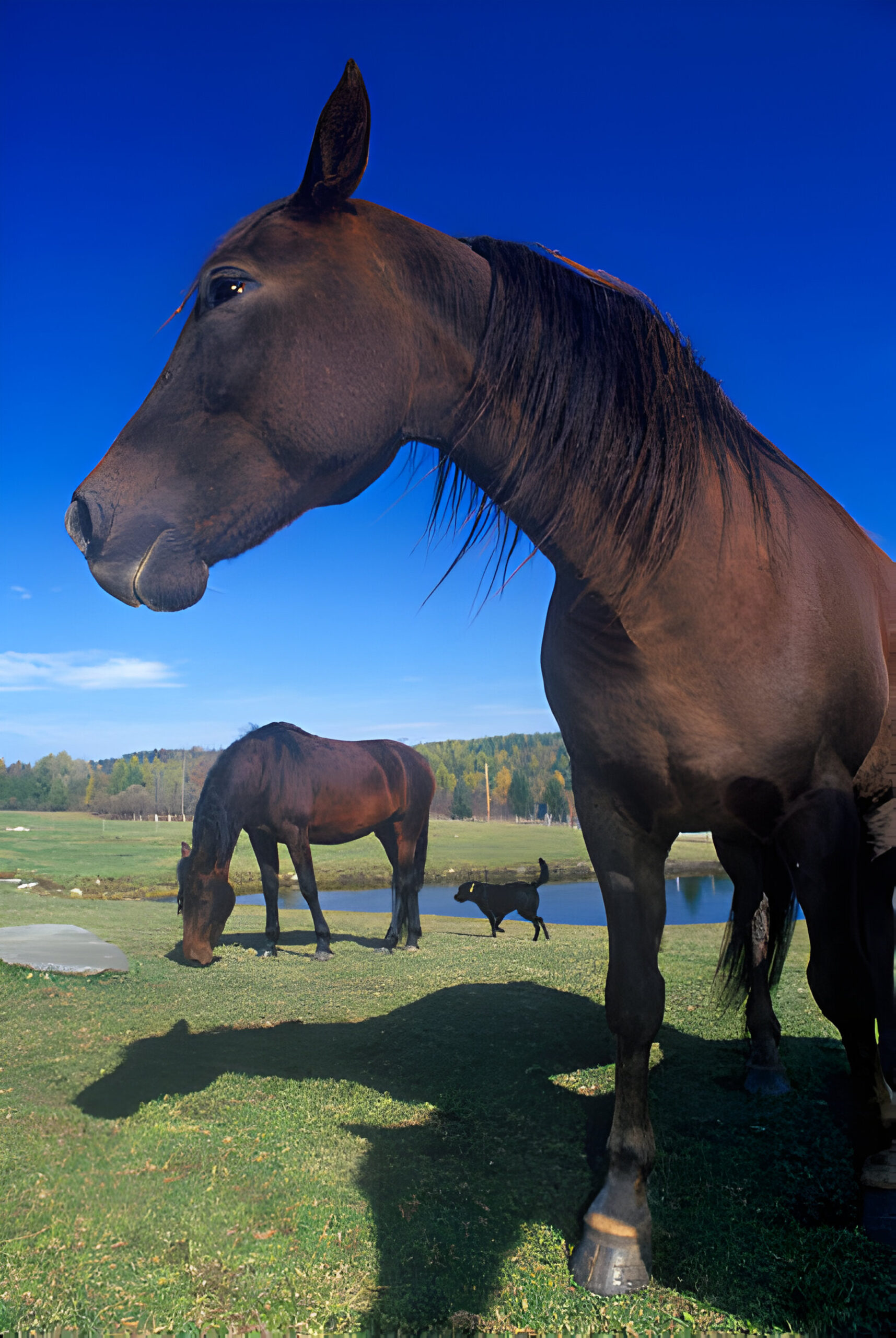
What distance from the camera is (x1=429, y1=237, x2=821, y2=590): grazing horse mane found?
179cm

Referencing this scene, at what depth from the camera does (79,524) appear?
151cm

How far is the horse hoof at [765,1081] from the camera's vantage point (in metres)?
3.45

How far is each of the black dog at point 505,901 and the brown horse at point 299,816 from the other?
44.5 inches

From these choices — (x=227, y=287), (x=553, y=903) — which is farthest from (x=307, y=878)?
(x=553, y=903)

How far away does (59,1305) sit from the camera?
66.4 inches

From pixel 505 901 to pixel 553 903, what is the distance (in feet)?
33.0

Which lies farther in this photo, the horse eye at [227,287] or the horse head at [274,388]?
the horse eye at [227,287]

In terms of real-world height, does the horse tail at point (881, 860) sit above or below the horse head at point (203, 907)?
above

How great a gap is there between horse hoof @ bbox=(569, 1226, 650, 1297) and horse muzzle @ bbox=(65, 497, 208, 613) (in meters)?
2.20

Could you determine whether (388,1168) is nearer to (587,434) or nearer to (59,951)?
(587,434)

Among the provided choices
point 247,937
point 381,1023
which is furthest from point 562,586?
point 247,937

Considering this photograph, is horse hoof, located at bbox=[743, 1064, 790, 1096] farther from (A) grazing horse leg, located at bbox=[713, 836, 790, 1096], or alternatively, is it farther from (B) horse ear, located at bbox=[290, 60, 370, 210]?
(B) horse ear, located at bbox=[290, 60, 370, 210]

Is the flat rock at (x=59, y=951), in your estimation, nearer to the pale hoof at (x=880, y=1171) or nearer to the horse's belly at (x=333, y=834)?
the horse's belly at (x=333, y=834)

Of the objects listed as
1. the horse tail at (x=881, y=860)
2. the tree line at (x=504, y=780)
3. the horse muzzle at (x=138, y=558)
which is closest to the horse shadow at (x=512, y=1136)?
the horse tail at (x=881, y=860)
